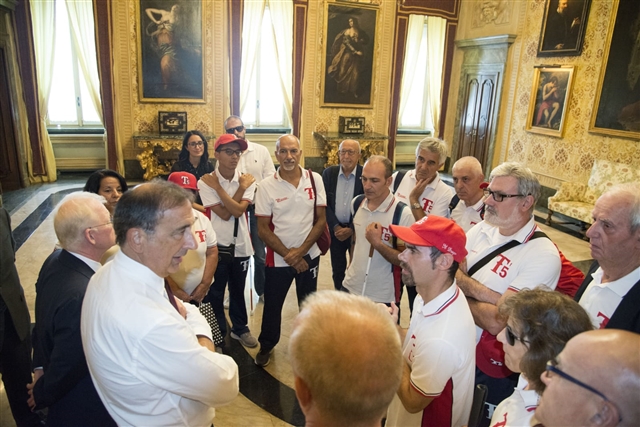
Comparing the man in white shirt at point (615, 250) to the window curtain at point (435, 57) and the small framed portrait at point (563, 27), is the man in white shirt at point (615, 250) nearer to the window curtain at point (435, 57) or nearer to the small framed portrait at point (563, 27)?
the small framed portrait at point (563, 27)

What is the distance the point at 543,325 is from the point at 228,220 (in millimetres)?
2634

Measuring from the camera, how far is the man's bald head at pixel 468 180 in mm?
3217

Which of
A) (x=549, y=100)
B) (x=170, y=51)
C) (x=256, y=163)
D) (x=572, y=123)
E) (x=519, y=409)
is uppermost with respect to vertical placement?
(x=170, y=51)

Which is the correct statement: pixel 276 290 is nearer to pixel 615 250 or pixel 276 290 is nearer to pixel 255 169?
pixel 255 169

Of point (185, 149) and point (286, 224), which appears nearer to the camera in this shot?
point (286, 224)

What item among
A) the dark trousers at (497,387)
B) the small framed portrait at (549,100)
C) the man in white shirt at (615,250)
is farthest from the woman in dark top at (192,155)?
the small framed portrait at (549,100)

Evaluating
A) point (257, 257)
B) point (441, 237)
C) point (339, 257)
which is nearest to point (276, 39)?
point (257, 257)

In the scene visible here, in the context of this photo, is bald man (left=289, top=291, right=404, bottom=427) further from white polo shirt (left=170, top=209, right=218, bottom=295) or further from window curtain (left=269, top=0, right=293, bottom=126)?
window curtain (left=269, top=0, right=293, bottom=126)

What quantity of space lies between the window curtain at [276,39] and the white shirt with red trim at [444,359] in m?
9.23

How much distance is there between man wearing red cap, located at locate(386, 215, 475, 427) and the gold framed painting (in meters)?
8.71

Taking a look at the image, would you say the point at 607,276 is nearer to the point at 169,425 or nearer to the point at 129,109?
the point at 169,425

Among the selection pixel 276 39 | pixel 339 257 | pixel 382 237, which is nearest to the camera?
pixel 382 237

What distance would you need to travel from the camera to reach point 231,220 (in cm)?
357

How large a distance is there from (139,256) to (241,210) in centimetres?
199
